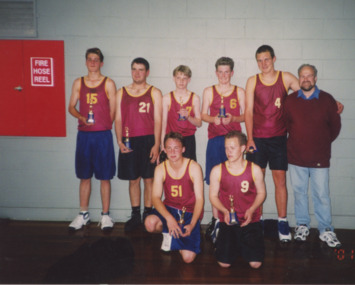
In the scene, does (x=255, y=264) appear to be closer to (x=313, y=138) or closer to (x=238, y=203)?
(x=238, y=203)

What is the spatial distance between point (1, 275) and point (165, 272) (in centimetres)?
129

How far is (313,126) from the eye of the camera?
9.09ft

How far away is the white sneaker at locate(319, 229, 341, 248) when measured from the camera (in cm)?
279

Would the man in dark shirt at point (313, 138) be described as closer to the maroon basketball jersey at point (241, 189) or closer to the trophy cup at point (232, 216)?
the maroon basketball jersey at point (241, 189)

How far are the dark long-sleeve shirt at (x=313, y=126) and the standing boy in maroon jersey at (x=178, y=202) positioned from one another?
108 cm

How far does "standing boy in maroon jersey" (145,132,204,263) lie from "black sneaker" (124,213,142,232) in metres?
0.60

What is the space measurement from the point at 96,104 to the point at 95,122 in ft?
0.65

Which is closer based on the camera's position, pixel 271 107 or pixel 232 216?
pixel 232 216

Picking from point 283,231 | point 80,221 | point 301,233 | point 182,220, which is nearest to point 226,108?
point 182,220

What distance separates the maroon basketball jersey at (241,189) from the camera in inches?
97.3

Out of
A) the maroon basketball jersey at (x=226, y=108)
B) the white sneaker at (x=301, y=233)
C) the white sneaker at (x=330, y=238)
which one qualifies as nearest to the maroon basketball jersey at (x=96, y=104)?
the maroon basketball jersey at (x=226, y=108)

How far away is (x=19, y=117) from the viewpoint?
340 cm

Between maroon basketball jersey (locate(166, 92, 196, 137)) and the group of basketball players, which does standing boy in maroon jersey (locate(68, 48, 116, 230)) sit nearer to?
the group of basketball players

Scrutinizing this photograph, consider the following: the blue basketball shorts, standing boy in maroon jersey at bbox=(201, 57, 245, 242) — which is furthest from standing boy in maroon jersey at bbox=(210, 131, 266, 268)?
the blue basketball shorts
